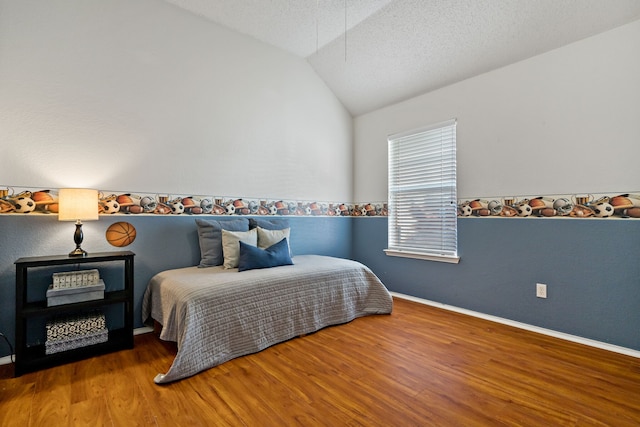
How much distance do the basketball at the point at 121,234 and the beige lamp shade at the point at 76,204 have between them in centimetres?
34

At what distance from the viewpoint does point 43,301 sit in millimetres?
2180

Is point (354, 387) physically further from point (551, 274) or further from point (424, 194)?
point (424, 194)

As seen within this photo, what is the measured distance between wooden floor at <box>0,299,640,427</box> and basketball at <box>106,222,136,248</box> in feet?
2.67

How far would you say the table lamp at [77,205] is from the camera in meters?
2.10

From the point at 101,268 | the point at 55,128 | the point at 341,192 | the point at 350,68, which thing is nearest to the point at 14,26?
the point at 55,128

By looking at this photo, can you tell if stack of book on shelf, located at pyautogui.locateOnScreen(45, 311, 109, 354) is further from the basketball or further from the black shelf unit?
the basketball

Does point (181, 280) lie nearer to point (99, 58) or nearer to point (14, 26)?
point (99, 58)

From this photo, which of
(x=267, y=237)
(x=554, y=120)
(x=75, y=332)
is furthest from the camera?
(x=267, y=237)

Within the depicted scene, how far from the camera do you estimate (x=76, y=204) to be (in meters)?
2.13

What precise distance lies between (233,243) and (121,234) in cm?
90

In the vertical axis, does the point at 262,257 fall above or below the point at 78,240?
below

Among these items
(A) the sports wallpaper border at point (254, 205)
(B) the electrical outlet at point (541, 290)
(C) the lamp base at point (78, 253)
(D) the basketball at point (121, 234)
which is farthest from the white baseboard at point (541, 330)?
(C) the lamp base at point (78, 253)

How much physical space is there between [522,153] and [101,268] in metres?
3.74

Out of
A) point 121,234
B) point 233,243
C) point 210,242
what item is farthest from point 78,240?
point 233,243
